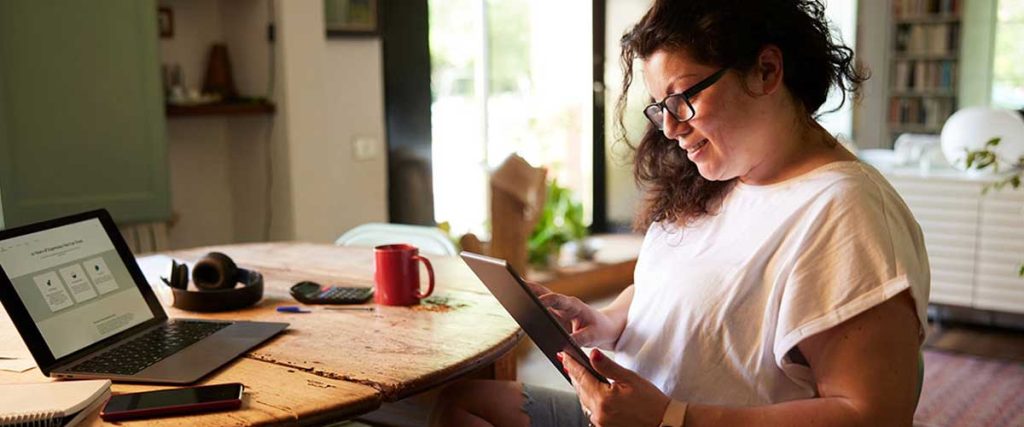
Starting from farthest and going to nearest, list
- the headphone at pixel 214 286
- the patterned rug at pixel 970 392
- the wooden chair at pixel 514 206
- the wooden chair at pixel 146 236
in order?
the wooden chair at pixel 514 206, the wooden chair at pixel 146 236, the patterned rug at pixel 970 392, the headphone at pixel 214 286

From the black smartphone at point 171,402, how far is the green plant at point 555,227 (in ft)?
12.0

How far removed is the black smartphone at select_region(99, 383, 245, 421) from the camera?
130 cm

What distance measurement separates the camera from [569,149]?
6215 mm

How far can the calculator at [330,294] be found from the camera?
1934mm

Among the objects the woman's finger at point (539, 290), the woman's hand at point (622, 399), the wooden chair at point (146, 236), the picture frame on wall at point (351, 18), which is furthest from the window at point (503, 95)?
the woman's hand at point (622, 399)

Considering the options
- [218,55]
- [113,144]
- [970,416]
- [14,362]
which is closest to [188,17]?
[218,55]

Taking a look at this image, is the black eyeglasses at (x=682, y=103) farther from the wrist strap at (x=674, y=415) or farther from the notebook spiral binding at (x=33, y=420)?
the notebook spiral binding at (x=33, y=420)

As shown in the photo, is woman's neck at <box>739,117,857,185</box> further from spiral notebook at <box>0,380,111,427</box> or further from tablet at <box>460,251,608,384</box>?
spiral notebook at <box>0,380,111,427</box>

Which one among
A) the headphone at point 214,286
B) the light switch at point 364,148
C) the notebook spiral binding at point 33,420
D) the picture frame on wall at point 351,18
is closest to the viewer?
the notebook spiral binding at point 33,420

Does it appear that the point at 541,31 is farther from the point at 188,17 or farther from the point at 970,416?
the point at 970,416

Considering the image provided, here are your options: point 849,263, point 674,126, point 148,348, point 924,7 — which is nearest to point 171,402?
point 148,348

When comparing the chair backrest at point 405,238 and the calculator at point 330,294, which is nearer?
the calculator at point 330,294

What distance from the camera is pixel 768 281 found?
139cm

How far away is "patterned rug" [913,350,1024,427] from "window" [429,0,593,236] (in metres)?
2.13
